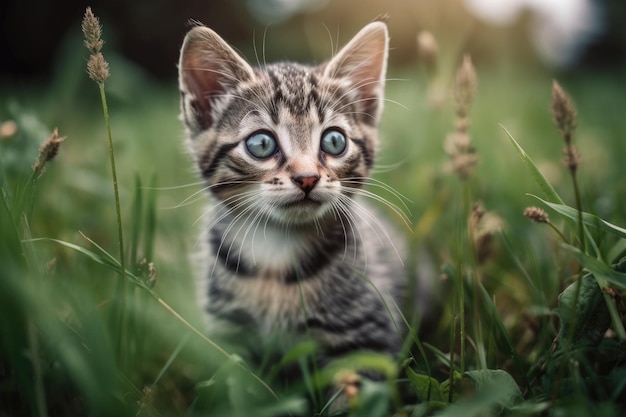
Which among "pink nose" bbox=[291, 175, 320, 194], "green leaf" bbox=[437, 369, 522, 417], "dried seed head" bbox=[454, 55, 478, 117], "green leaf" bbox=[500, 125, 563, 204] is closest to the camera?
"green leaf" bbox=[437, 369, 522, 417]

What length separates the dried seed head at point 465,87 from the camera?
0.92m

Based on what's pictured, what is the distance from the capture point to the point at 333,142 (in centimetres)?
155

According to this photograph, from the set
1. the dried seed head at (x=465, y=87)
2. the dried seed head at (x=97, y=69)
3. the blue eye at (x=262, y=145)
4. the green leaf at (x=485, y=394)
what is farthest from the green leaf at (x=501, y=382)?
the dried seed head at (x=97, y=69)

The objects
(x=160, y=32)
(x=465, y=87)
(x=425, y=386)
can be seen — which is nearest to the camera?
(x=465, y=87)

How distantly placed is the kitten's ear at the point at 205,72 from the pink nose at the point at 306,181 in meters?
0.43

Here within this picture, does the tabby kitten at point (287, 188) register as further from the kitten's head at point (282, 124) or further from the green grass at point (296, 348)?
the green grass at point (296, 348)

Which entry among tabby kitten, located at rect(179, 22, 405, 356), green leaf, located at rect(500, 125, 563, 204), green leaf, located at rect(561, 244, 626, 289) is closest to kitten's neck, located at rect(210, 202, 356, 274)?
tabby kitten, located at rect(179, 22, 405, 356)

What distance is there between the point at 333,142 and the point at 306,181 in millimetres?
233

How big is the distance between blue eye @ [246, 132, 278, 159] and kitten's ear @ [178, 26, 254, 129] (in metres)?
0.22

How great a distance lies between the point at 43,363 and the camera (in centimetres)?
106

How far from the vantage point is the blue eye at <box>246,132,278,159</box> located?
1.50 meters

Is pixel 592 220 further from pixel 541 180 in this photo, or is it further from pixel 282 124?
pixel 282 124

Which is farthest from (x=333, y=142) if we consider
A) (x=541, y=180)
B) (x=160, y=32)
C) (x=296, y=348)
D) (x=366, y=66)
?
(x=160, y=32)

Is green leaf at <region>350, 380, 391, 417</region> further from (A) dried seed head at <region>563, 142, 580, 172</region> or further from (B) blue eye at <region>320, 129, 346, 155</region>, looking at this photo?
(B) blue eye at <region>320, 129, 346, 155</region>
